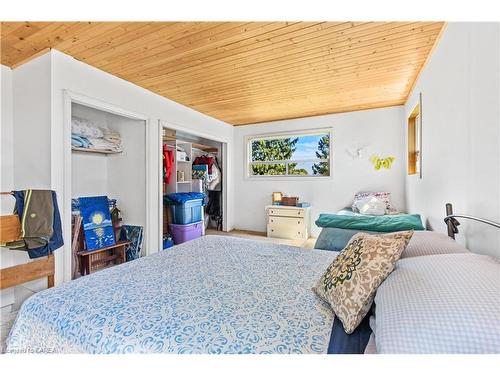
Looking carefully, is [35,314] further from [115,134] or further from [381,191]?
[381,191]

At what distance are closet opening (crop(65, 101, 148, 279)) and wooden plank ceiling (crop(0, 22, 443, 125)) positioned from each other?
726 mm

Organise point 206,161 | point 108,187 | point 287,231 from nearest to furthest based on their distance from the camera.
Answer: point 108,187, point 287,231, point 206,161

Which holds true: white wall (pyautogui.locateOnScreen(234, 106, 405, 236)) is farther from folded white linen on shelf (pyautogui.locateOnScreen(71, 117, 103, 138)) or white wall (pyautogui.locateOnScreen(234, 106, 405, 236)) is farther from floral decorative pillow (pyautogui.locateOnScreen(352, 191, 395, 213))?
folded white linen on shelf (pyautogui.locateOnScreen(71, 117, 103, 138))

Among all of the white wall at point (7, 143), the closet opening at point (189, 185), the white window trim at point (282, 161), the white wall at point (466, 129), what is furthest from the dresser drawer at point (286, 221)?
the white wall at point (7, 143)

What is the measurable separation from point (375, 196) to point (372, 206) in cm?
32

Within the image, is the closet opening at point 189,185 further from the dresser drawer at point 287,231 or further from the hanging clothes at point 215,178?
the dresser drawer at point 287,231

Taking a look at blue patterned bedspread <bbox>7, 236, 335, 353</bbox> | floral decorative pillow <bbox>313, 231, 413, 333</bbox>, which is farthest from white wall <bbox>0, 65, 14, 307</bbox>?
floral decorative pillow <bbox>313, 231, 413, 333</bbox>

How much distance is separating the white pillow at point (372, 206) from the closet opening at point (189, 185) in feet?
8.96

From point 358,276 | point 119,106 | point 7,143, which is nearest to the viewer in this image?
point 358,276

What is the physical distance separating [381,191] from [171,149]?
368 centimetres

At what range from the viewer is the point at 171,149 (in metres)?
4.15

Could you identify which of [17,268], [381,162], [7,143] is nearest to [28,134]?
[7,143]

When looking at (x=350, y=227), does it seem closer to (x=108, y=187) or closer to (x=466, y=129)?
(x=466, y=129)

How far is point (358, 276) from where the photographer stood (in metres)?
0.97
